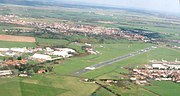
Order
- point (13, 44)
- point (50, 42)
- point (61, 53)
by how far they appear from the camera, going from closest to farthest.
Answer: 1. point (61, 53)
2. point (13, 44)
3. point (50, 42)

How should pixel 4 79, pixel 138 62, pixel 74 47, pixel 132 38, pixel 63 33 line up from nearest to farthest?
pixel 4 79, pixel 138 62, pixel 74 47, pixel 63 33, pixel 132 38

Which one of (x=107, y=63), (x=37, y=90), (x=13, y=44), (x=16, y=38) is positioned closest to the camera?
(x=37, y=90)

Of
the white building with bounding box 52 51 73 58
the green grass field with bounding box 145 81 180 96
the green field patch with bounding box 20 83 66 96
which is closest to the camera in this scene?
the green field patch with bounding box 20 83 66 96

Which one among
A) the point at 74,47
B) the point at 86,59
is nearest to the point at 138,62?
the point at 86,59

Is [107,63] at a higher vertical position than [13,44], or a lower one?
lower

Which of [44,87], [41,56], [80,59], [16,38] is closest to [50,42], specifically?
[16,38]

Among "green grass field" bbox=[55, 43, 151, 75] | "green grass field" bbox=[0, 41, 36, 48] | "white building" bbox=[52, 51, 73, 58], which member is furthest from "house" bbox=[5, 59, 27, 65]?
"green grass field" bbox=[0, 41, 36, 48]

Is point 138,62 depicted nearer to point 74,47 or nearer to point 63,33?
point 74,47

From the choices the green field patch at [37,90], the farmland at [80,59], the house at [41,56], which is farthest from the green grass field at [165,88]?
the house at [41,56]

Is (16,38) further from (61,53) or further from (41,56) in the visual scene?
(41,56)

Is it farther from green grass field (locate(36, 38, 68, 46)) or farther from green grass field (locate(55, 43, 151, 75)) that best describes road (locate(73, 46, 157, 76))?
Answer: green grass field (locate(36, 38, 68, 46))

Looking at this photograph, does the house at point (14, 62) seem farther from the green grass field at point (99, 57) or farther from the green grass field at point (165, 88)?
the green grass field at point (165, 88)
